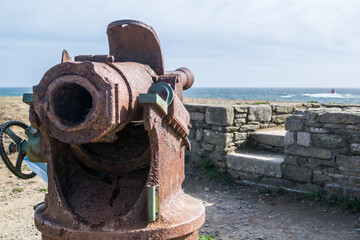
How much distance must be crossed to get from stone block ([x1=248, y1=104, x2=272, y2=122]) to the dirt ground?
1375mm

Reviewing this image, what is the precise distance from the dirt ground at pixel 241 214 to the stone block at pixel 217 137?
68 cm

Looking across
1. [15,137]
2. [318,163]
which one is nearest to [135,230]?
[15,137]

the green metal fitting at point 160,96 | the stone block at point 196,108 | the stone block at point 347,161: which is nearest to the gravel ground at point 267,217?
the stone block at point 347,161

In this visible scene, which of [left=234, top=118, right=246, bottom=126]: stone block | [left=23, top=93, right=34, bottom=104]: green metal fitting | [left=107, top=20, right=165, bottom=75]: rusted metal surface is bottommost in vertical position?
[left=234, top=118, right=246, bottom=126]: stone block

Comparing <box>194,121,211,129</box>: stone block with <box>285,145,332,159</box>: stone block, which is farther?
<box>194,121,211,129</box>: stone block

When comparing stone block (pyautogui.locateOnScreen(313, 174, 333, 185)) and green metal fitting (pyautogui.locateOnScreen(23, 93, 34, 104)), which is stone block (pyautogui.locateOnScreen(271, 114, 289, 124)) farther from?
green metal fitting (pyautogui.locateOnScreen(23, 93, 34, 104))

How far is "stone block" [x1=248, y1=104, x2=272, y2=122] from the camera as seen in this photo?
7.26 meters

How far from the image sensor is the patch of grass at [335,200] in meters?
5.36

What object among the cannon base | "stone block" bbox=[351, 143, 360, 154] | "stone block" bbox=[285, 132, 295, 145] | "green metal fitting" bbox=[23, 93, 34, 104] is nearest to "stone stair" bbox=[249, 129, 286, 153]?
"stone block" bbox=[285, 132, 295, 145]

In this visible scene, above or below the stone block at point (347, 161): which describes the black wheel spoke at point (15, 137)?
above

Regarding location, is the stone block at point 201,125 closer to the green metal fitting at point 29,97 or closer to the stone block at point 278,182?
the stone block at point 278,182

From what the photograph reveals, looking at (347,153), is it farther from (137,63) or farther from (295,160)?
(137,63)

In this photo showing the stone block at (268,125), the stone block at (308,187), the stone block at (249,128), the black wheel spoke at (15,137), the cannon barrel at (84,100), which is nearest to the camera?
the cannon barrel at (84,100)

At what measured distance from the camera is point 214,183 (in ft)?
22.9
